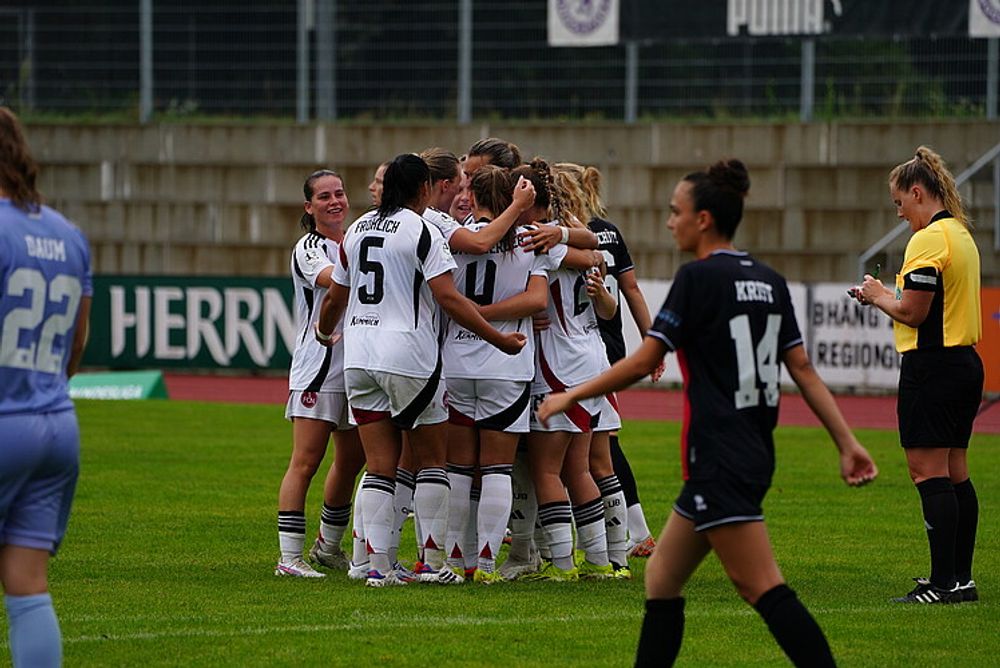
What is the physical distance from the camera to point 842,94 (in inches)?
973

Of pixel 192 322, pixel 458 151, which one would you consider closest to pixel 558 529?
pixel 192 322

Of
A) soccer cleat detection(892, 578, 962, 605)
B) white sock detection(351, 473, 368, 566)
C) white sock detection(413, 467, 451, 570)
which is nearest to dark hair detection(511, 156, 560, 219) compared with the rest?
white sock detection(413, 467, 451, 570)

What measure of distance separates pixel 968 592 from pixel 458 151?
1822cm

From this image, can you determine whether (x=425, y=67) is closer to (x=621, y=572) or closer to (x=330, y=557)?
(x=330, y=557)

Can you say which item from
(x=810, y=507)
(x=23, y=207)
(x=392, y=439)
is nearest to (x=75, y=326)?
(x=23, y=207)

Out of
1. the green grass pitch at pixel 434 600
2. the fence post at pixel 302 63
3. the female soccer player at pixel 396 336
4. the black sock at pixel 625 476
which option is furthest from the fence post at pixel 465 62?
the female soccer player at pixel 396 336

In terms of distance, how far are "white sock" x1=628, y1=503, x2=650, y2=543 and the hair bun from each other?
4457 millimetres

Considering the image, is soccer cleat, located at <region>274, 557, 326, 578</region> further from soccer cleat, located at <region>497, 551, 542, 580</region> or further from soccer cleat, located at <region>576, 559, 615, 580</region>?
soccer cleat, located at <region>576, 559, 615, 580</region>

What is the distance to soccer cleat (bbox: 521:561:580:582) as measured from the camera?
29.3 ft

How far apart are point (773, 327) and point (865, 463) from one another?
1.87 feet

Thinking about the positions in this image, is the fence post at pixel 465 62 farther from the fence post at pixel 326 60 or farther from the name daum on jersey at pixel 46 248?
the name daum on jersey at pixel 46 248

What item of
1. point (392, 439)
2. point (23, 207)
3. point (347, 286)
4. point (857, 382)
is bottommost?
point (857, 382)

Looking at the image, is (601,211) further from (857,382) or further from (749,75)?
(749,75)

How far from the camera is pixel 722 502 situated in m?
5.66
